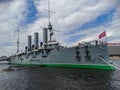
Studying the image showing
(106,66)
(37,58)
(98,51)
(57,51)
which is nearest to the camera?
(106,66)

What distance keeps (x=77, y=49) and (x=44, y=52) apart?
15191 millimetres

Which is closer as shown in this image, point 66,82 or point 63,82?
point 66,82

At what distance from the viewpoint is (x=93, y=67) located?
1543 inches

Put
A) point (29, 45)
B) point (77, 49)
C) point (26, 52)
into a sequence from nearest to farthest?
point (77, 49) < point (26, 52) < point (29, 45)

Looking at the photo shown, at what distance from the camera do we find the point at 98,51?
39.6m

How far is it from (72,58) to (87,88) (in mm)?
24950

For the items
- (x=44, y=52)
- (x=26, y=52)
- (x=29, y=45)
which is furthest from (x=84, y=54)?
(x=29, y=45)

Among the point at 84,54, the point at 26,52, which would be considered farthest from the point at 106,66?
the point at 26,52

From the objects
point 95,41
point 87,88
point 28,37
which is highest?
point 28,37

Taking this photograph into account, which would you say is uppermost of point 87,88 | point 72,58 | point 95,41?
point 95,41

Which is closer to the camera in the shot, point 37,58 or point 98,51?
point 98,51

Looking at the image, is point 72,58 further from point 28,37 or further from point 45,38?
point 28,37

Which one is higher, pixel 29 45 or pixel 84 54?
pixel 29 45

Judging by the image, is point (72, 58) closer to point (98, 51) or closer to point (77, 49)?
point (77, 49)
